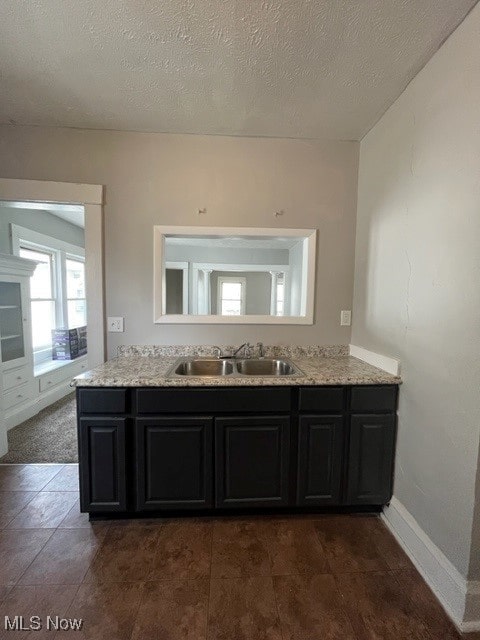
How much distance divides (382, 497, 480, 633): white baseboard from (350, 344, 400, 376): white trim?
0.79m

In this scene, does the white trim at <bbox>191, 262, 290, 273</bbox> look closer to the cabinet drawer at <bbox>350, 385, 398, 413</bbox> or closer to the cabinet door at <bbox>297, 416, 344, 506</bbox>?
the cabinet drawer at <bbox>350, 385, 398, 413</bbox>

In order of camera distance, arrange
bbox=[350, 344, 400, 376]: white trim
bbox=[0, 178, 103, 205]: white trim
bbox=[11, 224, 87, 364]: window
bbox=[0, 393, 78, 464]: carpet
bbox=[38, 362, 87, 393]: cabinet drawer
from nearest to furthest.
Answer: bbox=[350, 344, 400, 376]: white trim < bbox=[0, 178, 103, 205]: white trim < bbox=[0, 393, 78, 464]: carpet < bbox=[38, 362, 87, 393]: cabinet drawer < bbox=[11, 224, 87, 364]: window

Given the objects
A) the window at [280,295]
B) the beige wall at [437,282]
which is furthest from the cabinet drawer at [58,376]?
the beige wall at [437,282]

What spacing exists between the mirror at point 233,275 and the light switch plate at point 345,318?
0.26 metres

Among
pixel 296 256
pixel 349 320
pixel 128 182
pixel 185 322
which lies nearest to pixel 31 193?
pixel 128 182

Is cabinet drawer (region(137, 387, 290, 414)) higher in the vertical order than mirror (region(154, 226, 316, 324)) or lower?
lower

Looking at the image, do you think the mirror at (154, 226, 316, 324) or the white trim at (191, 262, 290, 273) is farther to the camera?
the white trim at (191, 262, 290, 273)

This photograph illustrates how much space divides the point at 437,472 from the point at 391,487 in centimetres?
45

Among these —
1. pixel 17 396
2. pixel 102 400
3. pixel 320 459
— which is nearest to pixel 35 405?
pixel 17 396

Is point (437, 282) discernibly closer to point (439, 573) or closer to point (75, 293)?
point (439, 573)

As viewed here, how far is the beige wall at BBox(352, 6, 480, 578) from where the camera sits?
3.78 feet

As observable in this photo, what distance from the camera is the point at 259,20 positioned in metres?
1.20

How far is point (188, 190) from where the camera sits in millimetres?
2080

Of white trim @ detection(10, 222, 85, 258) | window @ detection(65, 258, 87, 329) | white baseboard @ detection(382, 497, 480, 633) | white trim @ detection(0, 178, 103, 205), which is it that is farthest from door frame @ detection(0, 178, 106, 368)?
window @ detection(65, 258, 87, 329)
